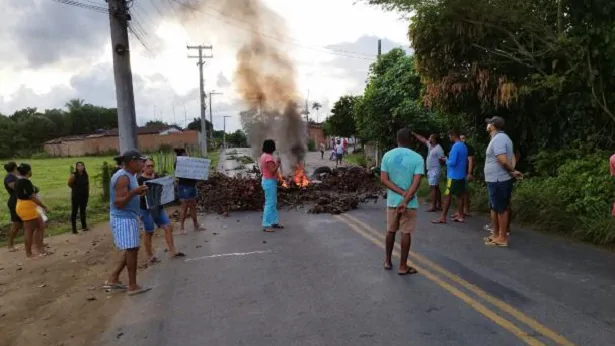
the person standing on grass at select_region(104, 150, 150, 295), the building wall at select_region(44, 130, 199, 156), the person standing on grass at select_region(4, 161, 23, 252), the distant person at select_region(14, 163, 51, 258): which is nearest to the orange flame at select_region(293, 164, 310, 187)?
the distant person at select_region(14, 163, 51, 258)

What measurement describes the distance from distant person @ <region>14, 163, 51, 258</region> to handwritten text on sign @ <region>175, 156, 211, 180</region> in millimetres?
2641

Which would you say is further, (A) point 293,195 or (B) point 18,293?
(A) point 293,195

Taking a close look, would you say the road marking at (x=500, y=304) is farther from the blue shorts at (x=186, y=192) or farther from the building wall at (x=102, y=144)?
the building wall at (x=102, y=144)

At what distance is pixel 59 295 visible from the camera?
725 centimetres

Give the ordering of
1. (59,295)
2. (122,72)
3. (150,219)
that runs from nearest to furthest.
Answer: (59,295) → (150,219) → (122,72)

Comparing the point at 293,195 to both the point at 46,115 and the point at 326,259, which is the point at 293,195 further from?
the point at 46,115

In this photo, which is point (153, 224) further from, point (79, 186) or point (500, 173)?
point (500, 173)

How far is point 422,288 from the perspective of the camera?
5859 millimetres

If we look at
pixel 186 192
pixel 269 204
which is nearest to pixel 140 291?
pixel 269 204

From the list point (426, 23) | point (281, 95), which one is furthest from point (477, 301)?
point (281, 95)

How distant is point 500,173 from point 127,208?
5158mm

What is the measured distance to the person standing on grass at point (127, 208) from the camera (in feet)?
20.4

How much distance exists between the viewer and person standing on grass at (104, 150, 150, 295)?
6.22 m

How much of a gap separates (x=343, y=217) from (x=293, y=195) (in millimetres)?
3282
